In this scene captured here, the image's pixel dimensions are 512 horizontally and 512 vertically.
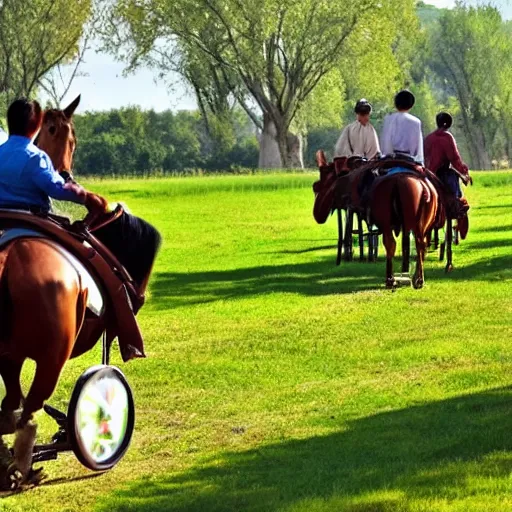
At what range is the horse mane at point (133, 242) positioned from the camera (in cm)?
943

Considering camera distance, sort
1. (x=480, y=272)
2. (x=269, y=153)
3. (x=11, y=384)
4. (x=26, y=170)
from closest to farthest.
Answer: (x=26, y=170), (x=11, y=384), (x=480, y=272), (x=269, y=153)

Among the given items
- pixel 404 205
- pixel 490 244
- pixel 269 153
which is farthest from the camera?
pixel 269 153

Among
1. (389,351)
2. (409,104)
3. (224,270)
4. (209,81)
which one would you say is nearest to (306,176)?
(209,81)

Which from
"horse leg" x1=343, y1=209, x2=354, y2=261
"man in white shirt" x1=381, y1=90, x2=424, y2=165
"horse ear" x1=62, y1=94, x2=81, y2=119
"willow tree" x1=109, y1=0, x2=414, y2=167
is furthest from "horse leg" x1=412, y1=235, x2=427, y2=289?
"willow tree" x1=109, y1=0, x2=414, y2=167

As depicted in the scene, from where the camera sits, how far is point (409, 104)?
20.1m

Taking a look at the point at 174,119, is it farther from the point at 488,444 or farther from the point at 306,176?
the point at 488,444

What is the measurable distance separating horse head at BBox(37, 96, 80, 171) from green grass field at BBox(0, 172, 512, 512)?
190 centimetres

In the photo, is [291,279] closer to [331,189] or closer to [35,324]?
[331,189]

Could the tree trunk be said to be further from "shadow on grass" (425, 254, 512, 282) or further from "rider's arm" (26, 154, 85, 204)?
"rider's arm" (26, 154, 85, 204)

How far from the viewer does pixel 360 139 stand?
23.5m

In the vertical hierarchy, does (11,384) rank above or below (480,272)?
above

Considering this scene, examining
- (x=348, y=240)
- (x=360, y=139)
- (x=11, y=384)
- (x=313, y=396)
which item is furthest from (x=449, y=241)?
(x=11, y=384)

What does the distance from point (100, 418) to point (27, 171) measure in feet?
4.89

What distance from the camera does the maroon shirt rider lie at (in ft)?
74.3
